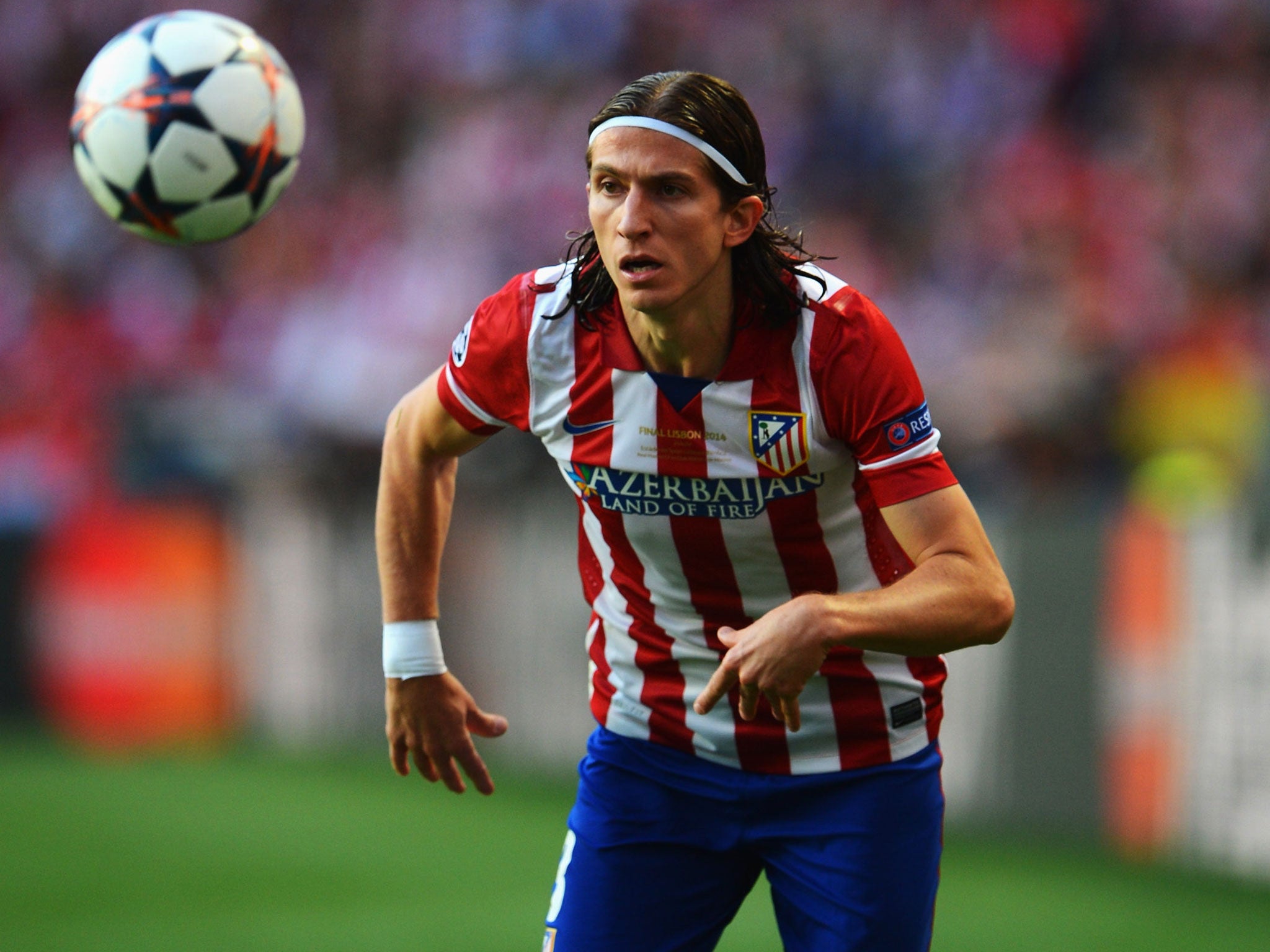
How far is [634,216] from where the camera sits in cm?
328

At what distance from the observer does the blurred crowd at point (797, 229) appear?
31.0 ft

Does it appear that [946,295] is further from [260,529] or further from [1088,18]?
[260,529]

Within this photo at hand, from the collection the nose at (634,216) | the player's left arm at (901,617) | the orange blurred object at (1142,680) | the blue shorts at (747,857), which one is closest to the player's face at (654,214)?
the nose at (634,216)

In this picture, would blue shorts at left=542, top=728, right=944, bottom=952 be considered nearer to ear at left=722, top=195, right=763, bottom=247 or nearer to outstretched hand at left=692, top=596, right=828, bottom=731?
outstretched hand at left=692, top=596, right=828, bottom=731

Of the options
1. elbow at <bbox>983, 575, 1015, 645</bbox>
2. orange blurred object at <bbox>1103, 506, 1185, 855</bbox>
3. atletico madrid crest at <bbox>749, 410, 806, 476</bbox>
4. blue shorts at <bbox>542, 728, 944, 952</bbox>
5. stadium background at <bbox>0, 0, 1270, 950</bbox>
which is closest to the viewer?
elbow at <bbox>983, 575, 1015, 645</bbox>

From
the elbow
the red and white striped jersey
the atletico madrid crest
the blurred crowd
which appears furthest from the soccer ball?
the blurred crowd

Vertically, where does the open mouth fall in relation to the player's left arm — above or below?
above

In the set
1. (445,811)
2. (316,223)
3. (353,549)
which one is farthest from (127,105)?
(316,223)

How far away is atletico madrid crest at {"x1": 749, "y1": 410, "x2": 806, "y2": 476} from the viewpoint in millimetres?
3381

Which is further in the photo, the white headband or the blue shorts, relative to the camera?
the blue shorts

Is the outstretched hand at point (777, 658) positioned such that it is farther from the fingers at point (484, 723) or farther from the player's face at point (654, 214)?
the fingers at point (484, 723)

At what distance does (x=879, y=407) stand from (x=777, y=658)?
0.57m

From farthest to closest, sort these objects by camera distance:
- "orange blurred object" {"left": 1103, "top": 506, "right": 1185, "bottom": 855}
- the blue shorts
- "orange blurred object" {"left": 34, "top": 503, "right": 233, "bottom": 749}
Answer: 1. "orange blurred object" {"left": 34, "top": 503, "right": 233, "bottom": 749}
2. "orange blurred object" {"left": 1103, "top": 506, "right": 1185, "bottom": 855}
3. the blue shorts

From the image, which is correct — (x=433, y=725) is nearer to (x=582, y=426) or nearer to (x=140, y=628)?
(x=582, y=426)
